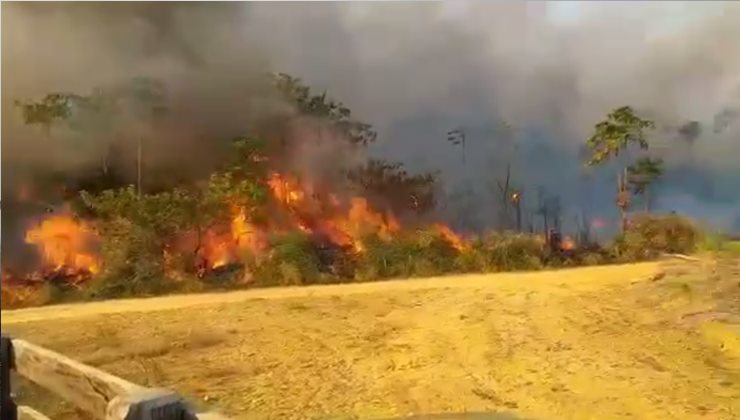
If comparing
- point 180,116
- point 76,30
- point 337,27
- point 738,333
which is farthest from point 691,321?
point 76,30

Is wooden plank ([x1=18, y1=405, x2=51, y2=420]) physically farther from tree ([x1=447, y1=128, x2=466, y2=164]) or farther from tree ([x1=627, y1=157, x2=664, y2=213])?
tree ([x1=627, y1=157, x2=664, y2=213])

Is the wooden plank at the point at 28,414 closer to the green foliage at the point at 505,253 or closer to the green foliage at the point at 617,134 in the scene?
the green foliage at the point at 505,253

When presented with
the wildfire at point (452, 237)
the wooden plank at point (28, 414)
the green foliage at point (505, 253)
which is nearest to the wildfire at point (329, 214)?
the wildfire at point (452, 237)

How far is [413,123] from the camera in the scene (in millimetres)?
2486

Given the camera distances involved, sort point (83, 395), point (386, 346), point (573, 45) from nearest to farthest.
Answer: point (83, 395) → point (386, 346) → point (573, 45)

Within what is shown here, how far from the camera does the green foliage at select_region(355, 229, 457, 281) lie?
2.45 m

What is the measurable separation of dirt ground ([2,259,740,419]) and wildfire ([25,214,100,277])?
0.42ft

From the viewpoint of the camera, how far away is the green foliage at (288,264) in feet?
8.11

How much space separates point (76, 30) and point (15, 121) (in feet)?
1.20

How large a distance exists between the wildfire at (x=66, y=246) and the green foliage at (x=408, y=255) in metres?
0.88

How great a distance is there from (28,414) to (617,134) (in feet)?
6.91

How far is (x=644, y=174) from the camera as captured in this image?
2369 millimetres

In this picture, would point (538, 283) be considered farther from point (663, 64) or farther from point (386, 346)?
point (663, 64)

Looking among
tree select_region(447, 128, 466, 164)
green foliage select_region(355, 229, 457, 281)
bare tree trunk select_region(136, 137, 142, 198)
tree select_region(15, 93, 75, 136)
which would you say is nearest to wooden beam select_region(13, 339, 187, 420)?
bare tree trunk select_region(136, 137, 142, 198)
